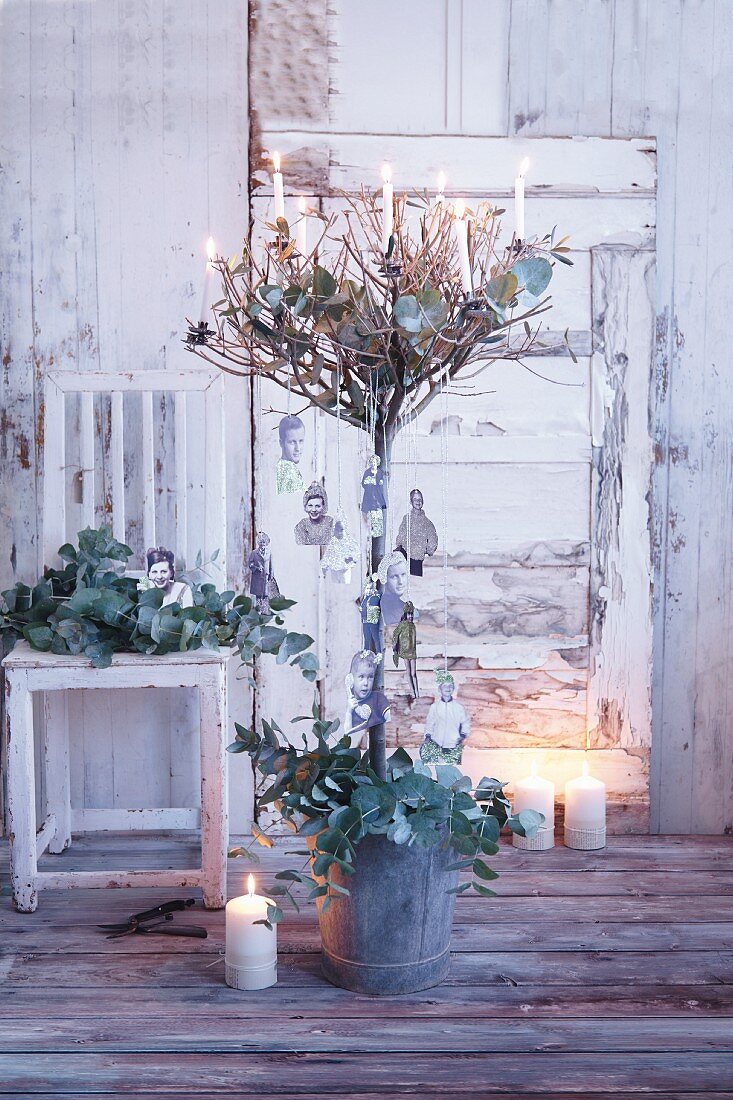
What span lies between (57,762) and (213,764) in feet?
1.77

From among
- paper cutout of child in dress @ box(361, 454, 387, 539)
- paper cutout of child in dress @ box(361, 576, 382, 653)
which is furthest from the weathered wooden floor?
paper cutout of child in dress @ box(361, 454, 387, 539)

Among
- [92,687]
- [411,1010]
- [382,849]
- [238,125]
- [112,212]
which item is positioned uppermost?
[238,125]

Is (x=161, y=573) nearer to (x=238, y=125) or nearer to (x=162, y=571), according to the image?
(x=162, y=571)

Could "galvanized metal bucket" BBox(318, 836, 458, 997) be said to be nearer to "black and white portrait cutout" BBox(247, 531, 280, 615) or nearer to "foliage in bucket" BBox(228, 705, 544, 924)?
"foliage in bucket" BBox(228, 705, 544, 924)

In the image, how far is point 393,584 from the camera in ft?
5.33

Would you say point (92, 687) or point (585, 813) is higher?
point (92, 687)

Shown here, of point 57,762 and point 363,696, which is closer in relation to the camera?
point 363,696

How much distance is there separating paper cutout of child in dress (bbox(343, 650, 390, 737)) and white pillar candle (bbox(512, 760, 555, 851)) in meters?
0.87

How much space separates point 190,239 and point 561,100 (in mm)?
918

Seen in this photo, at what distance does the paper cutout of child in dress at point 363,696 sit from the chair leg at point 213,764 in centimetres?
50

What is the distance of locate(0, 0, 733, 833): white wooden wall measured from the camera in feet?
8.04

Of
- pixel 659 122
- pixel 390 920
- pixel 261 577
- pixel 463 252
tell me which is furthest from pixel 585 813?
pixel 659 122

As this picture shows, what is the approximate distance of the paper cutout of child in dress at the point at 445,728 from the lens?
163cm

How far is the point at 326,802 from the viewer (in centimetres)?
171
